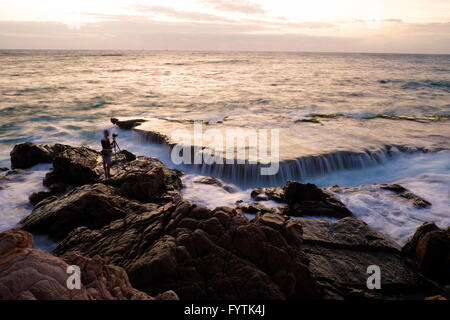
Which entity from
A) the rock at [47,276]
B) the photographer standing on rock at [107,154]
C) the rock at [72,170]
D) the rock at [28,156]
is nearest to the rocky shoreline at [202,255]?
the rock at [47,276]

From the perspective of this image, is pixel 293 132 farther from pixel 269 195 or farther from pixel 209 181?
pixel 269 195

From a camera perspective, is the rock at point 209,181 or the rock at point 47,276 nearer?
the rock at point 47,276

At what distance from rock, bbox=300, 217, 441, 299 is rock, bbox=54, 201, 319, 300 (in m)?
0.63

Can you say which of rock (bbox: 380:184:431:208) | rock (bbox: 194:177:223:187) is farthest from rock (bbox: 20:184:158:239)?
rock (bbox: 380:184:431:208)

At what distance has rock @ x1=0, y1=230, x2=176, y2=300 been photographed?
2.60 m

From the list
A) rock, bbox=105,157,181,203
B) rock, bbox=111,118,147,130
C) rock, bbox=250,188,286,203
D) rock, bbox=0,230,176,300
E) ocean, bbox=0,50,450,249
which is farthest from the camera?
rock, bbox=111,118,147,130

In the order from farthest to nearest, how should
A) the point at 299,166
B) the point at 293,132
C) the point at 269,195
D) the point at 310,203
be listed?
the point at 293,132 → the point at 299,166 → the point at 269,195 → the point at 310,203

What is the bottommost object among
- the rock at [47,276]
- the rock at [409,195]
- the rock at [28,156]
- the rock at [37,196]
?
the rock at [37,196]

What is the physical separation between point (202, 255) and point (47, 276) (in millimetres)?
1931

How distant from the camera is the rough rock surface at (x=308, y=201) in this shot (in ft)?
24.3

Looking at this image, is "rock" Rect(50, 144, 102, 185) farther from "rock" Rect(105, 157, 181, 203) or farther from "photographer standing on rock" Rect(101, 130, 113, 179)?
"rock" Rect(105, 157, 181, 203)

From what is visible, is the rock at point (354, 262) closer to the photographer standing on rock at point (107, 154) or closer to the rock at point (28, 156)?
the photographer standing on rock at point (107, 154)

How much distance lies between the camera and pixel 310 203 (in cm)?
766

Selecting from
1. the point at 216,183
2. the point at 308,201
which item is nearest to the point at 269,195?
the point at 308,201
